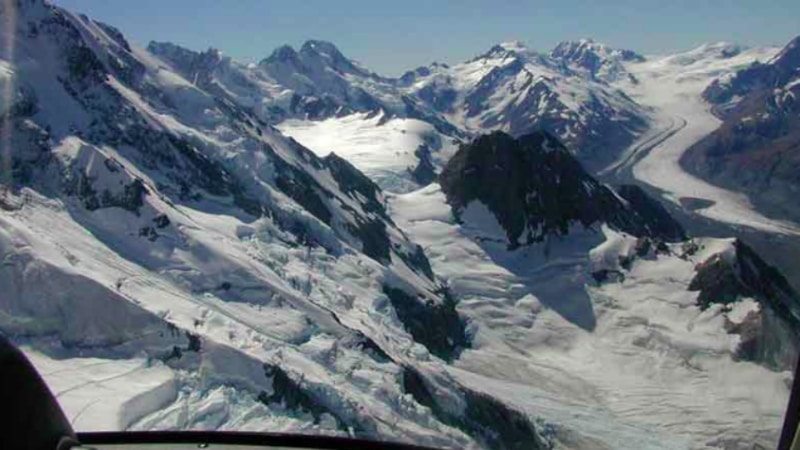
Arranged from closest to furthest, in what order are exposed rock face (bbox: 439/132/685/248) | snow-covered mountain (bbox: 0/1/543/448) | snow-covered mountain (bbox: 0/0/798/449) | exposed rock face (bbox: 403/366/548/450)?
snow-covered mountain (bbox: 0/1/543/448) < snow-covered mountain (bbox: 0/0/798/449) < exposed rock face (bbox: 403/366/548/450) < exposed rock face (bbox: 439/132/685/248)

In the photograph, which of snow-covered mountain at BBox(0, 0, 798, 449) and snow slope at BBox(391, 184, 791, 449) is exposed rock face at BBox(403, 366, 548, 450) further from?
snow slope at BBox(391, 184, 791, 449)

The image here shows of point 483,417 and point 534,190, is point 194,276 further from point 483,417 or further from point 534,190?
point 534,190

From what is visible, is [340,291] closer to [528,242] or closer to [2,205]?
[2,205]

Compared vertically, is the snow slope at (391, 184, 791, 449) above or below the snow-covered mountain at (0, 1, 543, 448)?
below

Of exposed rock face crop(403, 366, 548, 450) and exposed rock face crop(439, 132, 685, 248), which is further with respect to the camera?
exposed rock face crop(439, 132, 685, 248)

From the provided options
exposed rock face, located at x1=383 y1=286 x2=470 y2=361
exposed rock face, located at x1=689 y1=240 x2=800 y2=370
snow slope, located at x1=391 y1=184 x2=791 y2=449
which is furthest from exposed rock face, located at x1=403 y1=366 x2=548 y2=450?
exposed rock face, located at x1=689 y1=240 x2=800 y2=370

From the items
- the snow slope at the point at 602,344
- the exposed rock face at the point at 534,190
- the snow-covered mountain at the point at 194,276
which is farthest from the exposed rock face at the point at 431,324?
the exposed rock face at the point at 534,190

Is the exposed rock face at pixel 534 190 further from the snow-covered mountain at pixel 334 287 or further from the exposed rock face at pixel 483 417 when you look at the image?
the exposed rock face at pixel 483 417

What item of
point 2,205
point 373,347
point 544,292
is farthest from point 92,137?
point 544,292
